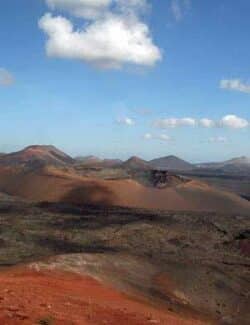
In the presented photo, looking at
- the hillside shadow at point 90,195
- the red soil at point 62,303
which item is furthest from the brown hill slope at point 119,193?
the red soil at point 62,303

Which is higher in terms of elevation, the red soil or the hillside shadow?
the hillside shadow

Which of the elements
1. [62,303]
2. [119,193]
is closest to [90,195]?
[119,193]

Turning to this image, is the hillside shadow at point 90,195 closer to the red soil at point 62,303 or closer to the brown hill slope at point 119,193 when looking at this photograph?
the brown hill slope at point 119,193

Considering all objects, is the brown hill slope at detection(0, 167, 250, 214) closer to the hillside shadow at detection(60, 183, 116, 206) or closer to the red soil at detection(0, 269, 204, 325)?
the hillside shadow at detection(60, 183, 116, 206)

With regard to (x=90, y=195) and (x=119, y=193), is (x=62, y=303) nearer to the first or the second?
(x=90, y=195)

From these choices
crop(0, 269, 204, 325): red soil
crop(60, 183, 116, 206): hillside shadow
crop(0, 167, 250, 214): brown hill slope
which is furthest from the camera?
crop(0, 167, 250, 214): brown hill slope

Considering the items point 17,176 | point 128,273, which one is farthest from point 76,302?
point 17,176

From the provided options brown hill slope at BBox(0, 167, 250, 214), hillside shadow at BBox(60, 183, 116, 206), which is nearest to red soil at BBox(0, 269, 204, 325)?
hillside shadow at BBox(60, 183, 116, 206)
